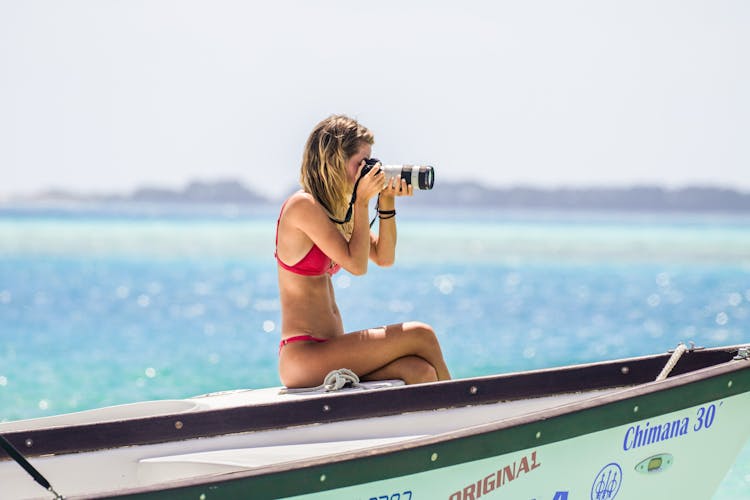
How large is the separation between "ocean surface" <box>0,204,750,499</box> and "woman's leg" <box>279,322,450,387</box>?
154 inches

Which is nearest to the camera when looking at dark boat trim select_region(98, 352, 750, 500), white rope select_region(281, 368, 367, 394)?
white rope select_region(281, 368, 367, 394)

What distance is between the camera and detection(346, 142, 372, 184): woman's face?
15.0 ft

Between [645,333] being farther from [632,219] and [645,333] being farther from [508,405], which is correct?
[632,219]

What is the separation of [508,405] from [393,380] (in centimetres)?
51

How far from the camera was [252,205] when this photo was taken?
147500 millimetres

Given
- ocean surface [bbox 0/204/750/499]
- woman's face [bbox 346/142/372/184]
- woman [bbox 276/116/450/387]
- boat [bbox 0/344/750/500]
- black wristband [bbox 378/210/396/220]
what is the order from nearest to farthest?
boat [bbox 0/344/750/500] < woman [bbox 276/116/450/387] < woman's face [bbox 346/142/372/184] < black wristband [bbox 378/210/396/220] < ocean surface [bbox 0/204/750/499]

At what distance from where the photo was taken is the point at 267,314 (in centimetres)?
2219

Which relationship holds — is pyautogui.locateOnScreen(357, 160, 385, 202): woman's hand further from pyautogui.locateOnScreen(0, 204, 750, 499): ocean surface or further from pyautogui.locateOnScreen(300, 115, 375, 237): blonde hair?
pyautogui.locateOnScreen(0, 204, 750, 499): ocean surface

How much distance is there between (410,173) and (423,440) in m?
1.38

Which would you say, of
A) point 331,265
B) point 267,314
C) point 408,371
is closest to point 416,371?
point 408,371

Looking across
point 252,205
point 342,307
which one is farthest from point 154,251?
point 252,205

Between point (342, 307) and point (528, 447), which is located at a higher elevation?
point (528, 447)

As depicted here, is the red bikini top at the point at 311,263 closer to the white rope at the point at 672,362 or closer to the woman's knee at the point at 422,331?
the woman's knee at the point at 422,331

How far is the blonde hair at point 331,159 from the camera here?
14.9 ft
